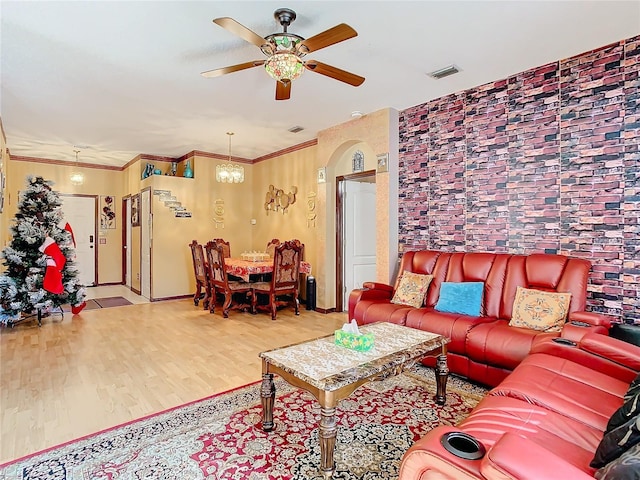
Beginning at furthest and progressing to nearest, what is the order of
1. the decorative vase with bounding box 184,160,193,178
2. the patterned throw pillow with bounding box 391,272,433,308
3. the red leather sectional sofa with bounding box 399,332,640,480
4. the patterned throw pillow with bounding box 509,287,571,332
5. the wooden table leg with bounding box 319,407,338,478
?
the decorative vase with bounding box 184,160,193,178
the patterned throw pillow with bounding box 391,272,433,308
the patterned throw pillow with bounding box 509,287,571,332
the wooden table leg with bounding box 319,407,338,478
the red leather sectional sofa with bounding box 399,332,640,480

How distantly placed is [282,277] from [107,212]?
5.28 meters

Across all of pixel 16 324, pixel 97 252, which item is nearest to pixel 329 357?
pixel 16 324

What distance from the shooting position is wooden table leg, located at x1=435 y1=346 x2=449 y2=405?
2.58 metres

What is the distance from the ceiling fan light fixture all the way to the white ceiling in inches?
13.4

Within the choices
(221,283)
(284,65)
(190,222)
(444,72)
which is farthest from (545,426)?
(190,222)

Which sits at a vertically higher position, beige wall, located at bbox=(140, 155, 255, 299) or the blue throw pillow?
beige wall, located at bbox=(140, 155, 255, 299)

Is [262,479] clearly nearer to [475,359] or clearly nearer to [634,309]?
[475,359]

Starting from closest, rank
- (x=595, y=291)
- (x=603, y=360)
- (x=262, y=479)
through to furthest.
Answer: (x=262, y=479)
(x=603, y=360)
(x=595, y=291)

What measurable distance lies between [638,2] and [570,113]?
95 cm

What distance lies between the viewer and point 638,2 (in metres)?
2.41

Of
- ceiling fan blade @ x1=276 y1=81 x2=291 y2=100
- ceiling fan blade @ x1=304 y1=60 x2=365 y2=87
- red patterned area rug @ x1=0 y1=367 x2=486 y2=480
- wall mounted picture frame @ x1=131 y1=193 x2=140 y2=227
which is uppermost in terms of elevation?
ceiling fan blade @ x1=304 y1=60 x2=365 y2=87

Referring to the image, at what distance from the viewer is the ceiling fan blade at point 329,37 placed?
86.0 inches

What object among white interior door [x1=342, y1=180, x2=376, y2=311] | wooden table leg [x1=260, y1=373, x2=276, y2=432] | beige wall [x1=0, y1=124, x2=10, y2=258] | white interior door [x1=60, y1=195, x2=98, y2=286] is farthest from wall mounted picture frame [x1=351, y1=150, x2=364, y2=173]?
white interior door [x1=60, y1=195, x2=98, y2=286]

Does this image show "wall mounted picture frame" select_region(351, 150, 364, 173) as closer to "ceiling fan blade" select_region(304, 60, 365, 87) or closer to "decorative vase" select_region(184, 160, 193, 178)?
"ceiling fan blade" select_region(304, 60, 365, 87)
